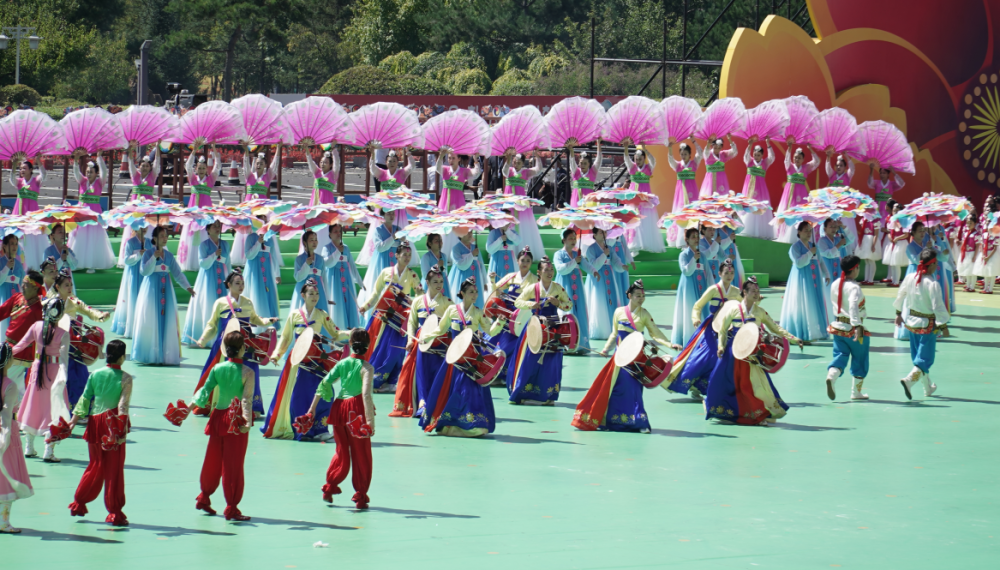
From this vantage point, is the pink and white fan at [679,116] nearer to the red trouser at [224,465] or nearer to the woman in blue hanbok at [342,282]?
the woman in blue hanbok at [342,282]

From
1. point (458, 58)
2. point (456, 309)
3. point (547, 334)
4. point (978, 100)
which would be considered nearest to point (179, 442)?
point (456, 309)

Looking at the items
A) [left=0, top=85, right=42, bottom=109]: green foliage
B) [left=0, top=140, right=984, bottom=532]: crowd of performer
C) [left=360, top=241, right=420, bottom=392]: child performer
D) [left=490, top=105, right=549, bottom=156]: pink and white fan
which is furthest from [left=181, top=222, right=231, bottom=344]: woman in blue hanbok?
[left=0, top=85, right=42, bottom=109]: green foliage

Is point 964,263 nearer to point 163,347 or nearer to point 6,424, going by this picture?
point 163,347

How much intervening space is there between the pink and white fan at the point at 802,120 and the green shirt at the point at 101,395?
15560 millimetres

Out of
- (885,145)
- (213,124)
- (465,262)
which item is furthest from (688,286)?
(885,145)

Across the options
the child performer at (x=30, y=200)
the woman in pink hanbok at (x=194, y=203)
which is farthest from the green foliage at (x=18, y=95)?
the woman in pink hanbok at (x=194, y=203)

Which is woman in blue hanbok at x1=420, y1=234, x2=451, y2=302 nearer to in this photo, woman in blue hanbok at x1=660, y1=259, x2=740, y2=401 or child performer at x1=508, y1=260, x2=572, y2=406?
child performer at x1=508, y1=260, x2=572, y2=406

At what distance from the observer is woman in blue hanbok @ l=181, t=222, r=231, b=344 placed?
14.6 metres

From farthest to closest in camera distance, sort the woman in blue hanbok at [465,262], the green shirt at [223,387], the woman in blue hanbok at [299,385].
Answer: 1. the woman in blue hanbok at [465,262]
2. the woman in blue hanbok at [299,385]
3. the green shirt at [223,387]

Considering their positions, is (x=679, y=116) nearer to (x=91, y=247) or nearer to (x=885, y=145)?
(x=885, y=145)

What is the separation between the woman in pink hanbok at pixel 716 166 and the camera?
21656 mm

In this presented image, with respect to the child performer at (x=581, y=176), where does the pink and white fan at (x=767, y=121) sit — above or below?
above

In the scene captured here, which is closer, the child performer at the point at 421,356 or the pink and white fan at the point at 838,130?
the child performer at the point at 421,356

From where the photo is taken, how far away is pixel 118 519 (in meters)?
7.59
